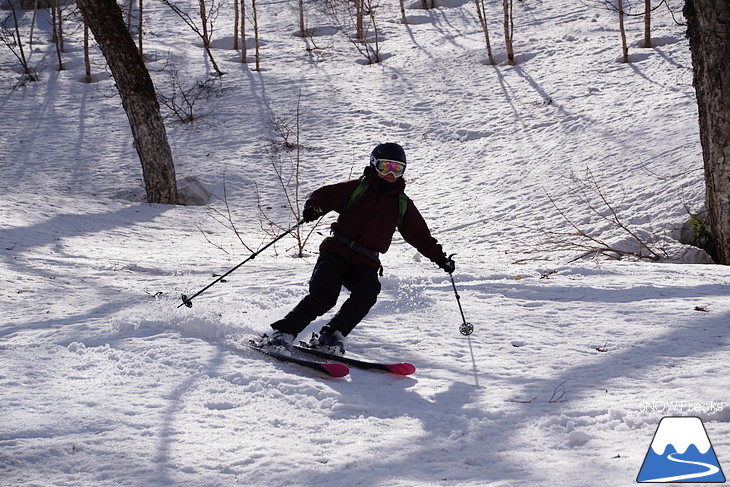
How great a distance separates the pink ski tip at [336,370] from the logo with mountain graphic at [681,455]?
167cm

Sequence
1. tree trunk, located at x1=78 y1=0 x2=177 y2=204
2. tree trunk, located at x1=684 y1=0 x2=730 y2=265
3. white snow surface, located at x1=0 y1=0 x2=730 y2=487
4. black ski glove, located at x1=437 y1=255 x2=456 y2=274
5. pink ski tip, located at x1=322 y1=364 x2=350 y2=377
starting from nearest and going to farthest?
white snow surface, located at x1=0 y1=0 x2=730 y2=487
pink ski tip, located at x1=322 y1=364 x2=350 y2=377
black ski glove, located at x1=437 y1=255 x2=456 y2=274
tree trunk, located at x1=684 y1=0 x2=730 y2=265
tree trunk, located at x1=78 y1=0 x2=177 y2=204

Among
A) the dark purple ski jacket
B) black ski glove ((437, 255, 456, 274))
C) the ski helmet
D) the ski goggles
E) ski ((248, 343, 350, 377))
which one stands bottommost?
ski ((248, 343, 350, 377))

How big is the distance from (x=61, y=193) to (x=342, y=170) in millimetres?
4853

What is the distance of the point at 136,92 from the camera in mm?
9875

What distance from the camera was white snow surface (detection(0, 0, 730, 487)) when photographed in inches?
116

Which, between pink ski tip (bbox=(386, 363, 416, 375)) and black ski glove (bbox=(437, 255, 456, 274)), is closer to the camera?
pink ski tip (bbox=(386, 363, 416, 375))

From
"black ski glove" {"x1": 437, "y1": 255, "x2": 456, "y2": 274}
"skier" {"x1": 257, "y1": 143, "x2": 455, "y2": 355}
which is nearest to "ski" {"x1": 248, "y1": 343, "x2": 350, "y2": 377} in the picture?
"skier" {"x1": 257, "y1": 143, "x2": 455, "y2": 355}

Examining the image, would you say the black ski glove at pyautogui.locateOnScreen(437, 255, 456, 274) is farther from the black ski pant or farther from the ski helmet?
the ski helmet

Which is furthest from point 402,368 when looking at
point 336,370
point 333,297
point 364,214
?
point 364,214

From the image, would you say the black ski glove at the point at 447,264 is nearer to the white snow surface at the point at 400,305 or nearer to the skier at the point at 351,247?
the skier at the point at 351,247

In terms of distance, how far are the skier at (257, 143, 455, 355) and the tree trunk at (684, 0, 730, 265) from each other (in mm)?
3437

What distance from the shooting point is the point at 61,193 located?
11.2m

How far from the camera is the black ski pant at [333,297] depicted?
13.8ft

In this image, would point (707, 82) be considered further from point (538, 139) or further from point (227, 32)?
point (227, 32)
